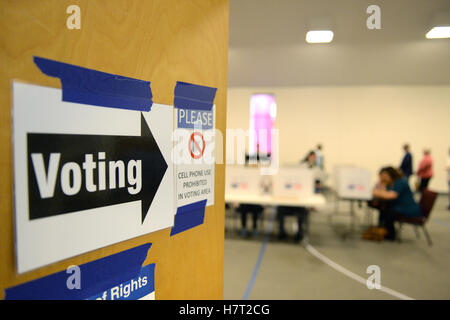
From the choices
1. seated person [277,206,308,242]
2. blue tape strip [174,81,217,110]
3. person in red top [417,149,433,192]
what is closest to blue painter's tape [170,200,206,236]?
blue tape strip [174,81,217,110]

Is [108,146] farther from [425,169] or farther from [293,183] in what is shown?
[425,169]

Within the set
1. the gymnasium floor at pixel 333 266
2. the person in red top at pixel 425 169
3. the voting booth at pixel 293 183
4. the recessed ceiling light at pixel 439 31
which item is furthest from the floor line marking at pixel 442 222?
the recessed ceiling light at pixel 439 31

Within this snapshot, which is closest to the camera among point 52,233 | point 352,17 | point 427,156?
point 52,233

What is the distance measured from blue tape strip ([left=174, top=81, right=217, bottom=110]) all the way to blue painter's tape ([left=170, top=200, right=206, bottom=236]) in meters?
0.43

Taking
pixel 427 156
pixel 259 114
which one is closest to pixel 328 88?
pixel 259 114

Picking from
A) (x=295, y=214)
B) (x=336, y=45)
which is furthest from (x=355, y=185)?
(x=336, y=45)

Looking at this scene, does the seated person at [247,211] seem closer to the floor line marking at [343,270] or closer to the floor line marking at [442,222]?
the floor line marking at [343,270]

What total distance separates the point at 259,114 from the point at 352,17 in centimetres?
759

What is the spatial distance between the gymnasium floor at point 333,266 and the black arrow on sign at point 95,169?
257 cm

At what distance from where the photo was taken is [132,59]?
1034 millimetres

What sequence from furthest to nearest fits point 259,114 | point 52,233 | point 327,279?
1. point 259,114
2. point 327,279
3. point 52,233

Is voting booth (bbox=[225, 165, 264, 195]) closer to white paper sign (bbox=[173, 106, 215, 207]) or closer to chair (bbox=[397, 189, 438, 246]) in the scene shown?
chair (bbox=[397, 189, 438, 246])

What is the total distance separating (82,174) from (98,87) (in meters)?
0.27

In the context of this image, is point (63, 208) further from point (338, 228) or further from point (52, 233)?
point (338, 228)
